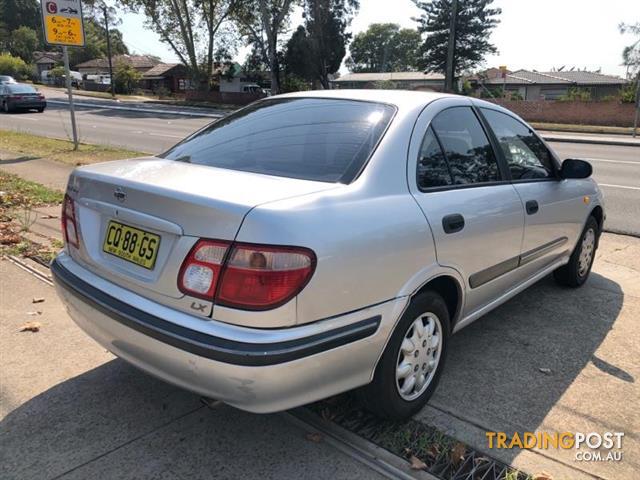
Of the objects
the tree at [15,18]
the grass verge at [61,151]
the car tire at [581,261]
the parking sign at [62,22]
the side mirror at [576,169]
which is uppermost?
the tree at [15,18]

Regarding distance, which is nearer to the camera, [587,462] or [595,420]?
[587,462]

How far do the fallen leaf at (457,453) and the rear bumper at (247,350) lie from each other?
529 mm

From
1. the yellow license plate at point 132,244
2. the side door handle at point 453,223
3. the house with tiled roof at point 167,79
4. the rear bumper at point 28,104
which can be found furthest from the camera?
the house with tiled roof at point 167,79

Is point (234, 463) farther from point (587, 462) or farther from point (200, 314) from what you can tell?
point (587, 462)

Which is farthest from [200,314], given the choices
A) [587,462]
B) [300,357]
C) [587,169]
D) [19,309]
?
[587,169]

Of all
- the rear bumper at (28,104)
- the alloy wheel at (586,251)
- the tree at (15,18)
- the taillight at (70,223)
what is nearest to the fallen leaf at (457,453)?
the taillight at (70,223)

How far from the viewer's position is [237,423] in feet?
9.41

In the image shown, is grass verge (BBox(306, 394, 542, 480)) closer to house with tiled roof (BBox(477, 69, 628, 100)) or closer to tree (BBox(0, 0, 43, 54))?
house with tiled roof (BBox(477, 69, 628, 100))

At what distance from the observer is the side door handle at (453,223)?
287cm

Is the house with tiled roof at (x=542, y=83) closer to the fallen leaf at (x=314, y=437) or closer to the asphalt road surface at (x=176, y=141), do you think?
the asphalt road surface at (x=176, y=141)

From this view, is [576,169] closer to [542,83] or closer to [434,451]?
[434,451]

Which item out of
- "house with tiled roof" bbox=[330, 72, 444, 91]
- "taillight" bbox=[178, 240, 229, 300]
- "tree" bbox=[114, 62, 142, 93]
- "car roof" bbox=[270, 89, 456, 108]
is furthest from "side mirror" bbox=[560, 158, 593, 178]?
"tree" bbox=[114, 62, 142, 93]

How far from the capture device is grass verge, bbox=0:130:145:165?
1173 centimetres

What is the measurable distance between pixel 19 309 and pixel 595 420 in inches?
154
